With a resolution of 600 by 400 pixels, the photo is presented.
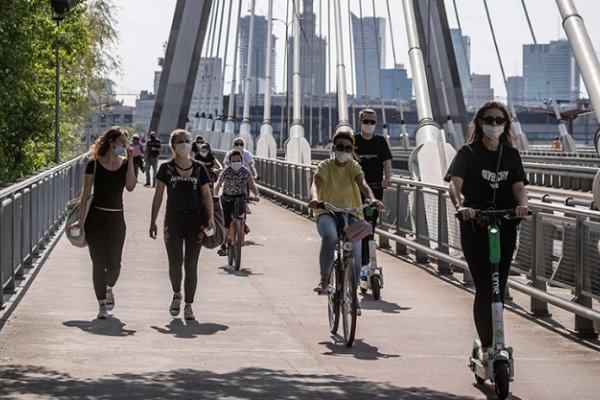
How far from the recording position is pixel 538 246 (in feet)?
44.3

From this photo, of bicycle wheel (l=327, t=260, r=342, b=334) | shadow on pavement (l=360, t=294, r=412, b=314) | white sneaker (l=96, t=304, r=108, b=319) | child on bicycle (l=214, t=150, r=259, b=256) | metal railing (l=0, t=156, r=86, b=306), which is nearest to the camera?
bicycle wheel (l=327, t=260, r=342, b=334)

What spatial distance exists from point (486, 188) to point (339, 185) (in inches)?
119

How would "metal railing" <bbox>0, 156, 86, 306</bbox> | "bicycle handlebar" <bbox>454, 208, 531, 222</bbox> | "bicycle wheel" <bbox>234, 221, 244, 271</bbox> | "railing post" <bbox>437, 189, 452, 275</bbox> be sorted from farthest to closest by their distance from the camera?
"bicycle wheel" <bbox>234, 221, 244, 271</bbox> → "railing post" <bbox>437, 189, 452, 275</bbox> → "metal railing" <bbox>0, 156, 86, 306</bbox> → "bicycle handlebar" <bbox>454, 208, 531, 222</bbox>

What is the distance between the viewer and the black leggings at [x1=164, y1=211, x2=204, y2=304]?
1277 cm

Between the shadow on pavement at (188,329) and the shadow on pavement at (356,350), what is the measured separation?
43.2 inches

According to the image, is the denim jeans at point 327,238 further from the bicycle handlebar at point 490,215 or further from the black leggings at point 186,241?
the bicycle handlebar at point 490,215

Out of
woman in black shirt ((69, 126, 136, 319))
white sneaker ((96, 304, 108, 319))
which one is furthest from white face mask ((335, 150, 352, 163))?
white sneaker ((96, 304, 108, 319))

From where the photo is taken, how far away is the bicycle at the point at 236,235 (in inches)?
707

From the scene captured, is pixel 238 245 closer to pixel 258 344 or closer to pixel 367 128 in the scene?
pixel 367 128

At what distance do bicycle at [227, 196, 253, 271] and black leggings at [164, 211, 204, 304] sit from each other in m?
5.03

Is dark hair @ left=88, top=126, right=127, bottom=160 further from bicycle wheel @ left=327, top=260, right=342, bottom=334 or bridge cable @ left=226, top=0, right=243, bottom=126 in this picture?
bridge cable @ left=226, top=0, right=243, bottom=126

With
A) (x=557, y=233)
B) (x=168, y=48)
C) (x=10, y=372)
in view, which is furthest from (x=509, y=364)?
(x=168, y=48)

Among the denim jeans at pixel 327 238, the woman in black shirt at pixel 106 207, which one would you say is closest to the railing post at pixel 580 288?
the denim jeans at pixel 327 238

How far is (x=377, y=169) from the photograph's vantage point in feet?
49.7
